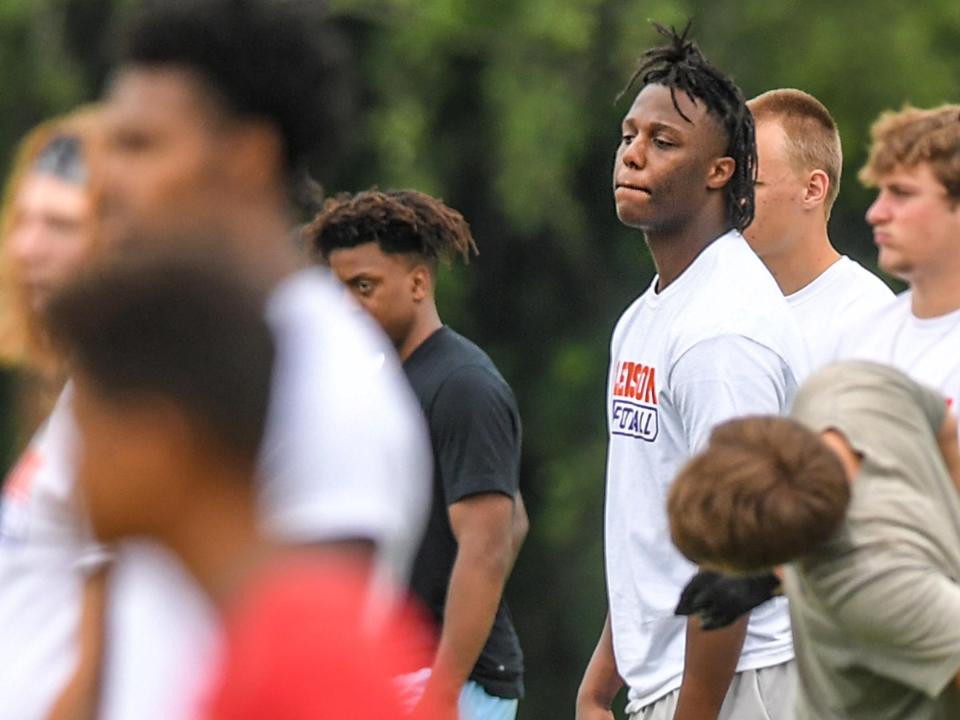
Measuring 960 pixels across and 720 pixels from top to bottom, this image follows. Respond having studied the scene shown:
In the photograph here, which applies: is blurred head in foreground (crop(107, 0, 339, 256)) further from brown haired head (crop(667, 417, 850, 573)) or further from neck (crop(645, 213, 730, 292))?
neck (crop(645, 213, 730, 292))

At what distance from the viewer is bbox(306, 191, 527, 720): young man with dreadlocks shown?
15.1 feet

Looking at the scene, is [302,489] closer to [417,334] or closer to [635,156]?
[635,156]

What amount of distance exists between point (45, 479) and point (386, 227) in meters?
2.70

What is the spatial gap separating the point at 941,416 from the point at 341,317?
4.26 feet

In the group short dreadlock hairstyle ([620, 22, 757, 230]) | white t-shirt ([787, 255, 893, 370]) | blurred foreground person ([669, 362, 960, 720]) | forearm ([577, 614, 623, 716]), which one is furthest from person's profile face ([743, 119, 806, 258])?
blurred foreground person ([669, 362, 960, 720])

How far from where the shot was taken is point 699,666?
13.0 ft

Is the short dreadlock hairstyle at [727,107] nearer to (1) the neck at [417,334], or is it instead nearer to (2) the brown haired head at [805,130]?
(2) the brown haired head at [805,130]

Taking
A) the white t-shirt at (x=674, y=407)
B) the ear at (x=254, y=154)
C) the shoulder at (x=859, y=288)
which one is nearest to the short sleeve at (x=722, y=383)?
the white t-shirt at (x=674, y=407)

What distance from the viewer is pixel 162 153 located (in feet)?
7.84

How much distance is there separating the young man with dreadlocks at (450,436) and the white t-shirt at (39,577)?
1.94 metres

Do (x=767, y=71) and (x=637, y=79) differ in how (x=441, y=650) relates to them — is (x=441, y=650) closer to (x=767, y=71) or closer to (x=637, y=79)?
(x=637, y=79)

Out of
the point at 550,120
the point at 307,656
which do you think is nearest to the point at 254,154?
the point at 307,656

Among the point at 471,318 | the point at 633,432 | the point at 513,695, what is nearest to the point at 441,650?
the point at 513,695

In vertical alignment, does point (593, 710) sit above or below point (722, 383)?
below
